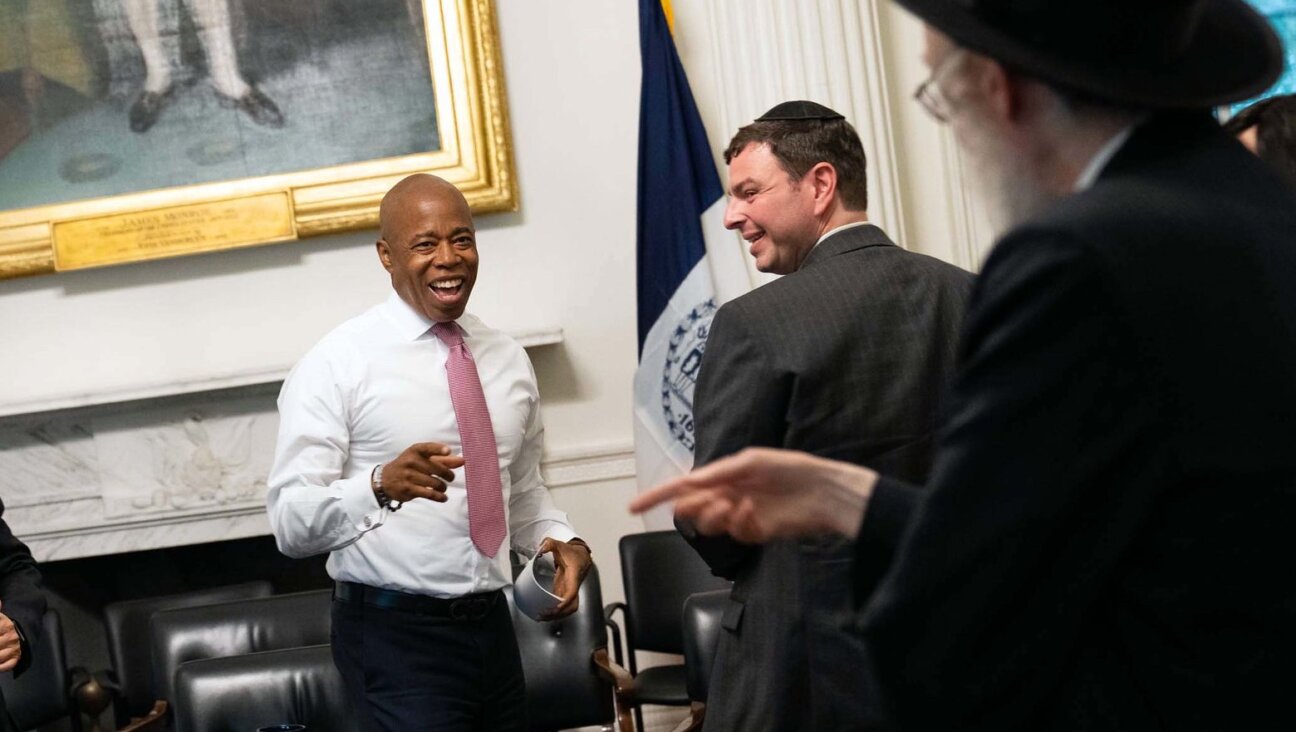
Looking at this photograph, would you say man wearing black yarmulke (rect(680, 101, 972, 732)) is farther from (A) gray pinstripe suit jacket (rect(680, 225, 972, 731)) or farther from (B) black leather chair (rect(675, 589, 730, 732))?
(B) black leather chair (rect(675, 589, 730, 732))

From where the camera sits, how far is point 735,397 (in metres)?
2.88

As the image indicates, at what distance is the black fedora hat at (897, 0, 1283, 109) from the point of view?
4.35 ft

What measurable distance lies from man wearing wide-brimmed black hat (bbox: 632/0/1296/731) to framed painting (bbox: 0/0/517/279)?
520cm

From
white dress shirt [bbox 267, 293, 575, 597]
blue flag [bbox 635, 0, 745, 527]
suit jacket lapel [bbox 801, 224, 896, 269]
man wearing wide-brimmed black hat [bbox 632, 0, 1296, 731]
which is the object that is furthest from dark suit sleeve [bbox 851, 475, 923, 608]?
blue flag [bbox 635, 0, 745, 527]

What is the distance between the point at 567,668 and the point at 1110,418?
13.7 ft

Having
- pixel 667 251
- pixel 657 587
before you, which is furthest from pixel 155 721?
pixel 667 251

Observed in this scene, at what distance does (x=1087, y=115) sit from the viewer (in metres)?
1.38

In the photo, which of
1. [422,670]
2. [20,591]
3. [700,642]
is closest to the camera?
[422,670]

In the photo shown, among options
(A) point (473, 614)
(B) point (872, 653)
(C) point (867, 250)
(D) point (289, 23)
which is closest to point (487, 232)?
(D) point (289, 23)

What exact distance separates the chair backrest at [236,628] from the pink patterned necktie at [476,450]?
141 cm

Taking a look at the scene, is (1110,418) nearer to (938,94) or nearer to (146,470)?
(938,94)

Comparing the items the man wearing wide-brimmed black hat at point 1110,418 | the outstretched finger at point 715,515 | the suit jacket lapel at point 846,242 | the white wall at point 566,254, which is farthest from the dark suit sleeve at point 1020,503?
the white wall at point 566,254

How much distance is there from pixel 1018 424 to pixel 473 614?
2534 millimetres

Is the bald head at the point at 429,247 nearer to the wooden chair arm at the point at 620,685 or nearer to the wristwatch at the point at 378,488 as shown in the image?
the wristwatch at the point at 378,488
